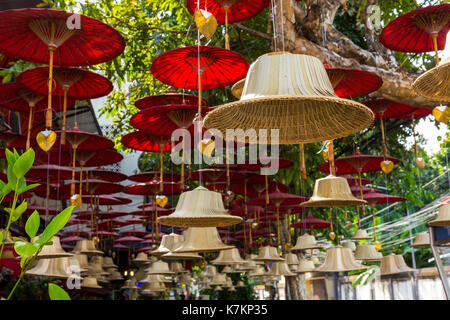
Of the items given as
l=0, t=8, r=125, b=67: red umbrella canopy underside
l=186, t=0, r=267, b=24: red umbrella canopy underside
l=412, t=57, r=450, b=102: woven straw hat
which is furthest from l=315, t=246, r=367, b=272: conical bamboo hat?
l=412, t=57, r=450, b=102: woven straw hat

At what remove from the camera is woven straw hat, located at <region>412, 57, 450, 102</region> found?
6.37 feet

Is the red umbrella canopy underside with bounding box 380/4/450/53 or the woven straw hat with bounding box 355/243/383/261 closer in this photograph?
the red umbrella canopy underside with bounding box 380/4/450/53

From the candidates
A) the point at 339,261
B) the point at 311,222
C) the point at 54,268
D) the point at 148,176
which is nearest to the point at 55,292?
the point at 54,268

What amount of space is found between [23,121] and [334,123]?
8101mm

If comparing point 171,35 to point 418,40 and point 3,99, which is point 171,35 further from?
point 418,40

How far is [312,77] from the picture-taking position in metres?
1.77

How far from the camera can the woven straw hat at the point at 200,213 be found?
109 inches

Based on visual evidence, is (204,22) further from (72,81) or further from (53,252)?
(53,252)

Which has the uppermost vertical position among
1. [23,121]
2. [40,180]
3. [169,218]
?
[23,121]

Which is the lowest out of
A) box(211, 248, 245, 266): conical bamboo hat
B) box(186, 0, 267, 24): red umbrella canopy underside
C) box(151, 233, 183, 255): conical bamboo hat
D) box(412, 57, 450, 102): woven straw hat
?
box(211, 248, 245, 266): conical bamboo hat

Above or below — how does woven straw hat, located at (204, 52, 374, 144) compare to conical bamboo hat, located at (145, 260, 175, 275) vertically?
above

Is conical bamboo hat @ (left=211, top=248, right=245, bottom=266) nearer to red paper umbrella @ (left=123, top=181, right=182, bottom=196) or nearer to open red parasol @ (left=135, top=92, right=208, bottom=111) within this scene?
red paper umbrella @ (left=123, top=181, right=182, bottom=196)

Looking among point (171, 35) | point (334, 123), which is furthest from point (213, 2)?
point (171, 35)

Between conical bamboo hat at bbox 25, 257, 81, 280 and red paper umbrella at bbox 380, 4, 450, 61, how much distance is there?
364 cm
